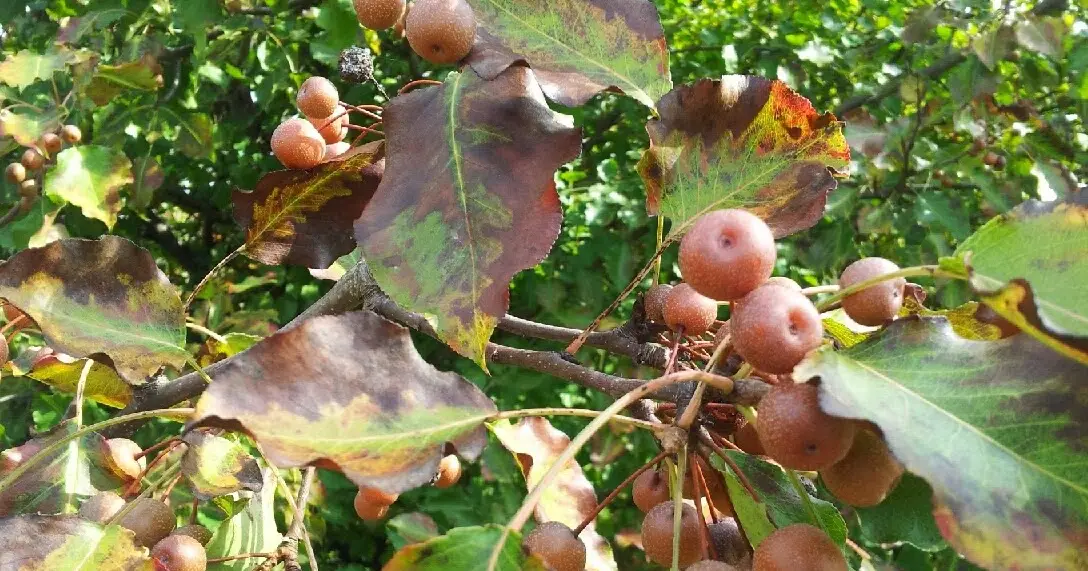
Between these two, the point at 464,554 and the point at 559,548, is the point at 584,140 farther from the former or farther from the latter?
the point at 464,554

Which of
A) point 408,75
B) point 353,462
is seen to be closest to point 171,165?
point 408,75

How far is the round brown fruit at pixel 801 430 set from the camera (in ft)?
1.68

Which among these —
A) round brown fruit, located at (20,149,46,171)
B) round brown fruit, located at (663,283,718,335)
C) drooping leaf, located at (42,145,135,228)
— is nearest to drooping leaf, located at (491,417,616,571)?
round brown fruit, located at (663,283,718,335)

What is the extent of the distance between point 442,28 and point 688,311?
35cm

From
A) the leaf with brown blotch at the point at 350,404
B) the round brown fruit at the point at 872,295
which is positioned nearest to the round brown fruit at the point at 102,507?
the leaf with brown blotch at the point at 350,404

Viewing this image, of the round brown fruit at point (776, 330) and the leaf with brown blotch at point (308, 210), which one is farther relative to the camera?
the leaf with brown blotch at point (308, 210)

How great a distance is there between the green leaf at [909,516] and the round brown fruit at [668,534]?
0.16 meters

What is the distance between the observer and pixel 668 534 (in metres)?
0.70

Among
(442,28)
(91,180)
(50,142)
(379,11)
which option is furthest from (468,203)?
(50,142)

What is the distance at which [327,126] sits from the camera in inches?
40.8

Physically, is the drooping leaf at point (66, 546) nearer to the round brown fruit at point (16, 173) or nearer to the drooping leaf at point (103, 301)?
the drooping leaf at point (103, 301)

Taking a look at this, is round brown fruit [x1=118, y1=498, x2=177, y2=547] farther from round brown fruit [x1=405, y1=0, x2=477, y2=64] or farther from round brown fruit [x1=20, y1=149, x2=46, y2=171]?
round brown fruit [x1=20, y1=149, x2=46, y2=171]

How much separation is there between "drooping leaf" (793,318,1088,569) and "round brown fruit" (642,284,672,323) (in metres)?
0.30

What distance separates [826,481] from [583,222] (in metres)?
2.10
